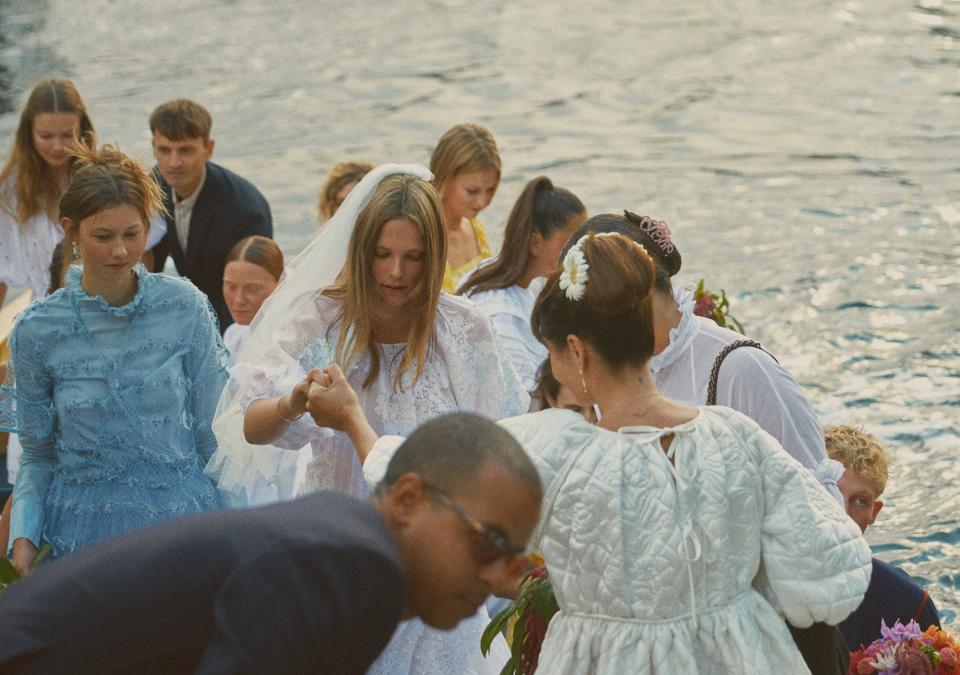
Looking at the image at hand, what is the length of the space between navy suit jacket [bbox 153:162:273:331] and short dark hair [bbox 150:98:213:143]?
0.22 metres

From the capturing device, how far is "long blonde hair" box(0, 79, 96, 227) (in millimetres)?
5918

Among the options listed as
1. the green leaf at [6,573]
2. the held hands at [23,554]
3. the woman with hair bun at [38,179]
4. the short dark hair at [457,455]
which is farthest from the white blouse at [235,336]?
the short dark hair at [457,455]

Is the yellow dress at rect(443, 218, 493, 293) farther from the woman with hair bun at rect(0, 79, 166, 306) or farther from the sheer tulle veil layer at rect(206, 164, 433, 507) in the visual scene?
the sheer tulle veil layer at rect(206, 164, 433, 507)

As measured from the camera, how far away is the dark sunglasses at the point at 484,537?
229cm

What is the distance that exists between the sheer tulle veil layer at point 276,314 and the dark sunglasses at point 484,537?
1564 millimetres

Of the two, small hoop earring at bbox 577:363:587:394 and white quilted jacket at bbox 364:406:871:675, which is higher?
small hoop earring at bbox 577:363:587:394

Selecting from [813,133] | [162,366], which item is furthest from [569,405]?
[813,133]

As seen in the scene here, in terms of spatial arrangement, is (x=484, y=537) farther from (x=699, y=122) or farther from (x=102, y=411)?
(x=699, y=122)

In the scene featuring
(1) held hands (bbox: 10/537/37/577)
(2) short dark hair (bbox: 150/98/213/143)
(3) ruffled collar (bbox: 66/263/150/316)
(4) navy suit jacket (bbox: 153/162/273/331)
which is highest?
(3) ruffled collar (bbox: 66/263/150/316)

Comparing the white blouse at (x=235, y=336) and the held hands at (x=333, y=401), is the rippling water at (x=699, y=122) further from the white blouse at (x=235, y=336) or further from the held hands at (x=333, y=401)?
the held hands at (x=333, y=401)

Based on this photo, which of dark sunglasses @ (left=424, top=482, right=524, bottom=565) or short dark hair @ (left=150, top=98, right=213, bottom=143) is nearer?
dark sunglasses @ (left=424, top=482, right=524, bottom=565)

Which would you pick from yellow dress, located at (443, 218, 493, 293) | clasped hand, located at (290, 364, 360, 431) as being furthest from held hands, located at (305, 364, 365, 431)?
yellow dress, located at (443, 218, 493, 293)

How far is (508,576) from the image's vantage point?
2354 millimetres

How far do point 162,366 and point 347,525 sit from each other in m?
1.94
